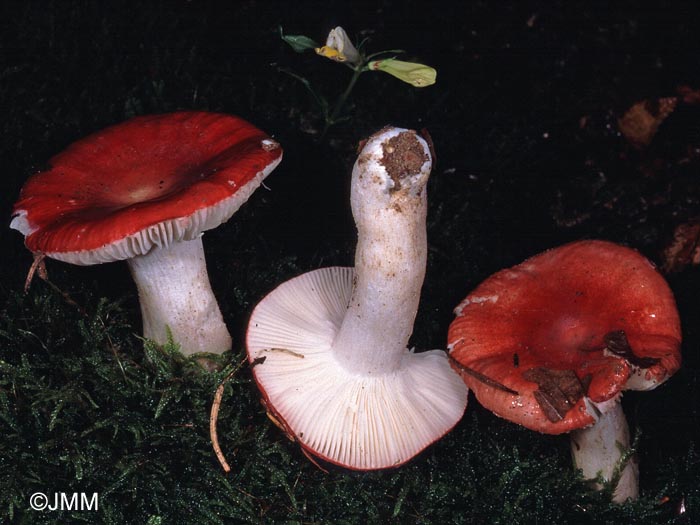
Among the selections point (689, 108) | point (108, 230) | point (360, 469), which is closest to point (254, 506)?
point (360, 469)

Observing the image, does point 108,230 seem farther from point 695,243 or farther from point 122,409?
point 695,243

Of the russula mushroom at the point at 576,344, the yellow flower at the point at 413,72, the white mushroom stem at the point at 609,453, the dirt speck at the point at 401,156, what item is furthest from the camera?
the white mushroom stem at the point at 609,453

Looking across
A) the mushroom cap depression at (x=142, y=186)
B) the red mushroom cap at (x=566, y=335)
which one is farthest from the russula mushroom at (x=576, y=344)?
the mushroom cap depression at (x=142, y=186)

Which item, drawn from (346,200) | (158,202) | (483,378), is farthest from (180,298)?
(483,378)

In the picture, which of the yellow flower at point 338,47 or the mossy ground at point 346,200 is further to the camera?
the mossy ground at point 346,200

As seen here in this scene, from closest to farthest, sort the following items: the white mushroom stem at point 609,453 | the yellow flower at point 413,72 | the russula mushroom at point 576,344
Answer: the russula mushroom at point 576,344 < the yellow flower at point 413,72 < the white mushroom stem at point 609,453

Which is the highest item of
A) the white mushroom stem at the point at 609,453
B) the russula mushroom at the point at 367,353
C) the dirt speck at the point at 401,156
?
the dirt speck at the point at 401,156

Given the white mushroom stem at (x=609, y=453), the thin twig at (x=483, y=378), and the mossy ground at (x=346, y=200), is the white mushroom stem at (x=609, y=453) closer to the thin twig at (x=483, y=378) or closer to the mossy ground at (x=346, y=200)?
the mossy ground at (x=346, y=200)

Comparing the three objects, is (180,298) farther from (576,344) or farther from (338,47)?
(576,344)
